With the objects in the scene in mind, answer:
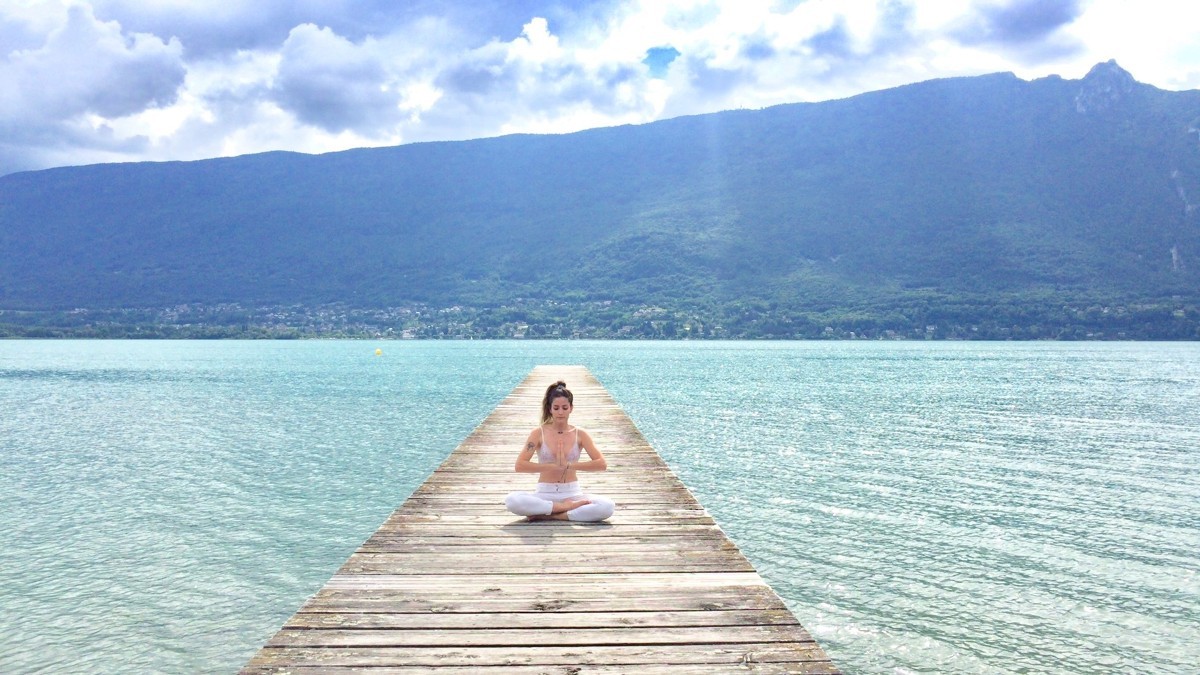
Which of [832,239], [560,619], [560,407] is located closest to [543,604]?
[560,619]

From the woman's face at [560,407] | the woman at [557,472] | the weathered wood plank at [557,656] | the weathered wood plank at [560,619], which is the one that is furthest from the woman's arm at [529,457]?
the weathered wood plank at [557,656]

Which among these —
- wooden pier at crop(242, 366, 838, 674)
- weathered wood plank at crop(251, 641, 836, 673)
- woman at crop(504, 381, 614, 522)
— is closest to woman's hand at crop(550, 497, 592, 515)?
woman at crop(504, 381, 614, 522)

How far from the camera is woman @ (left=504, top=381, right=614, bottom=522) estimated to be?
27.0 feet

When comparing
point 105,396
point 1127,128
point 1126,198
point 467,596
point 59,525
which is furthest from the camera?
point 1127,128

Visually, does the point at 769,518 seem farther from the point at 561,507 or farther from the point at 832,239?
the point at 832,239

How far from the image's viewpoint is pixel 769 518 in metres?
13.6

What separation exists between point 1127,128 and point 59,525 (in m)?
187

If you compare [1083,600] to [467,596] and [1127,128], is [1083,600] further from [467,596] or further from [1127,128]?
[1127,128]

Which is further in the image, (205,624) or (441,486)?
(441,486)

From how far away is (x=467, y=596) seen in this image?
230 inches

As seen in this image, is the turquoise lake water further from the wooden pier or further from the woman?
the woman

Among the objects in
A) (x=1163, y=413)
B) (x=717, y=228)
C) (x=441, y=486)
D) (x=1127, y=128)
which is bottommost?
(x=1163, y=413)

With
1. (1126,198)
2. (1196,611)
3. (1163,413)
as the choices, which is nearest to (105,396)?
(1196,611)

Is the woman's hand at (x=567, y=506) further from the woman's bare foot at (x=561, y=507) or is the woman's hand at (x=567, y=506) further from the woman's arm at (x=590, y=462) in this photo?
the woman's arm at (x=590, y=462)
